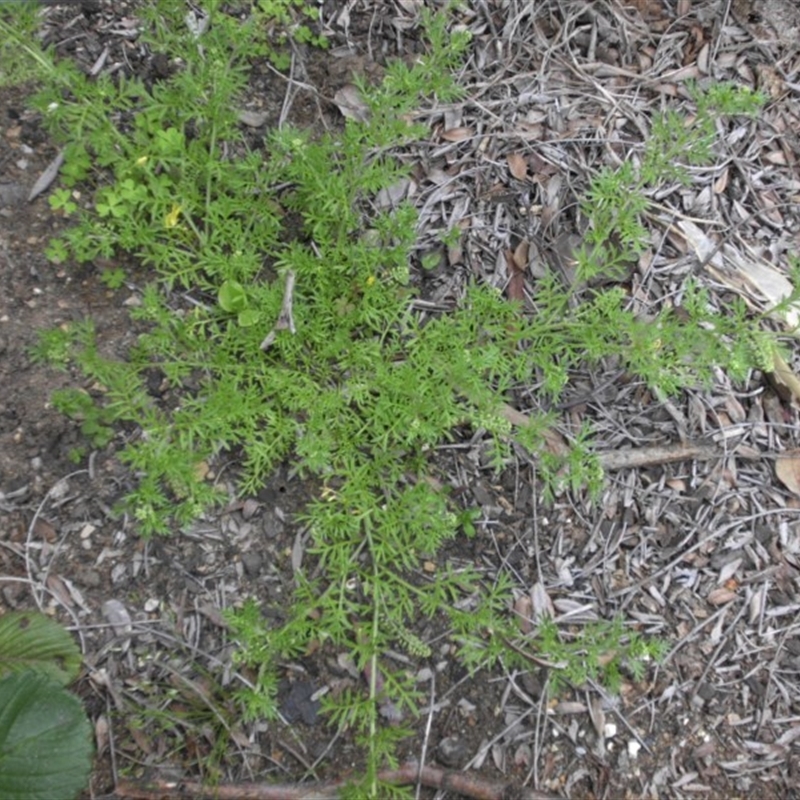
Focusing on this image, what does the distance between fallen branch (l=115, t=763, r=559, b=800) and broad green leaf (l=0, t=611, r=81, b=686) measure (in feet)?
1.23

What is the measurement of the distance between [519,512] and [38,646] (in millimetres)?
1502

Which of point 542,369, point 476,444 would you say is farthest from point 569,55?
point 476,444

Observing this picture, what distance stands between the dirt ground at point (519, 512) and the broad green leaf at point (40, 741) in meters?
0.45

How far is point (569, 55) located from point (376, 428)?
1.61m

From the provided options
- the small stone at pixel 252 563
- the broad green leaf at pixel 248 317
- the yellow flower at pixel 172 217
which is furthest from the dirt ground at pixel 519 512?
the broad green leaf at pixel 248 317

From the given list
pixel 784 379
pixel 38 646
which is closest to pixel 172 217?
pixel 38 646

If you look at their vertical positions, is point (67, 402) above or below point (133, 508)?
above

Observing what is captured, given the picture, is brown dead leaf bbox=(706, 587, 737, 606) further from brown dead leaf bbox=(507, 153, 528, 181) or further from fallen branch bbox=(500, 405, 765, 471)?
brown dead leaf bbox=(507, 153, 528, 181)

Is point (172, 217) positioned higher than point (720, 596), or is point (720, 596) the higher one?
point (172, 217)

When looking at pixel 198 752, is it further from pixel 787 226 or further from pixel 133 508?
pixel 787 226

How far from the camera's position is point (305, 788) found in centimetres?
258

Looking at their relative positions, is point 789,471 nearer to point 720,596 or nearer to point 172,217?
point 720,596

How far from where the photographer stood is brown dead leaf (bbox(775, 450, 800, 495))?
310 centimetres

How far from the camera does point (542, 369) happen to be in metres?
3.01
